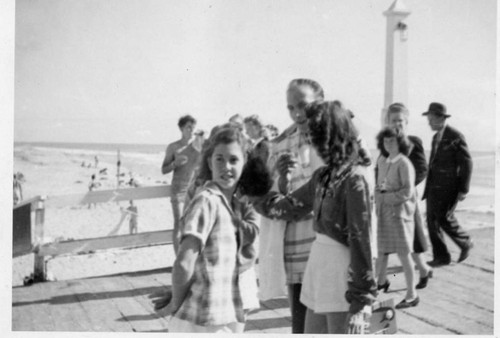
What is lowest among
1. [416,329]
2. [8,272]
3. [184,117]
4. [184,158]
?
[416,329]

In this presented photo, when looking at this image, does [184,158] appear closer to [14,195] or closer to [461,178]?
[14,195]

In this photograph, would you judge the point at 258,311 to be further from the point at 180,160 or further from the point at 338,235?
the point at 338,235

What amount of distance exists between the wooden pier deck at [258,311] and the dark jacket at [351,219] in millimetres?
1123

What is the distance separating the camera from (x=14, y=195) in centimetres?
356

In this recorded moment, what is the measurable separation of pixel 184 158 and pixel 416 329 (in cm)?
171

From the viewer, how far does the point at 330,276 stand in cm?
223

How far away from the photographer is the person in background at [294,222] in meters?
2.48

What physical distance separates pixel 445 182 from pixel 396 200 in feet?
1.68

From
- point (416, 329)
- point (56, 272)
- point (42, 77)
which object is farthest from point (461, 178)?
point (56, 272)

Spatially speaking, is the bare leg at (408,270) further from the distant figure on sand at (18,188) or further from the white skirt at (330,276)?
the distant figure on sand at (18,188)

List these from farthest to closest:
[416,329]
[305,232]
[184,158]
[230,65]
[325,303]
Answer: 1. [184,158]
2. [230,65]
3. [416,329]
4. [305,232]
5. [325,303]

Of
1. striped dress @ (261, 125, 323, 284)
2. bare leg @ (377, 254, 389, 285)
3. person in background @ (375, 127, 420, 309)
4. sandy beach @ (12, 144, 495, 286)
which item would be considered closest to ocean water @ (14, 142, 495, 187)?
sandy beach @ (12, 144, 495, 286)

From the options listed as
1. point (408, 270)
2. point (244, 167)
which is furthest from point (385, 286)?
point (244, 167)

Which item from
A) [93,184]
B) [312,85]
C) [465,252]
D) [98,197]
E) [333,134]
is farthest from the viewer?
[93,184]
